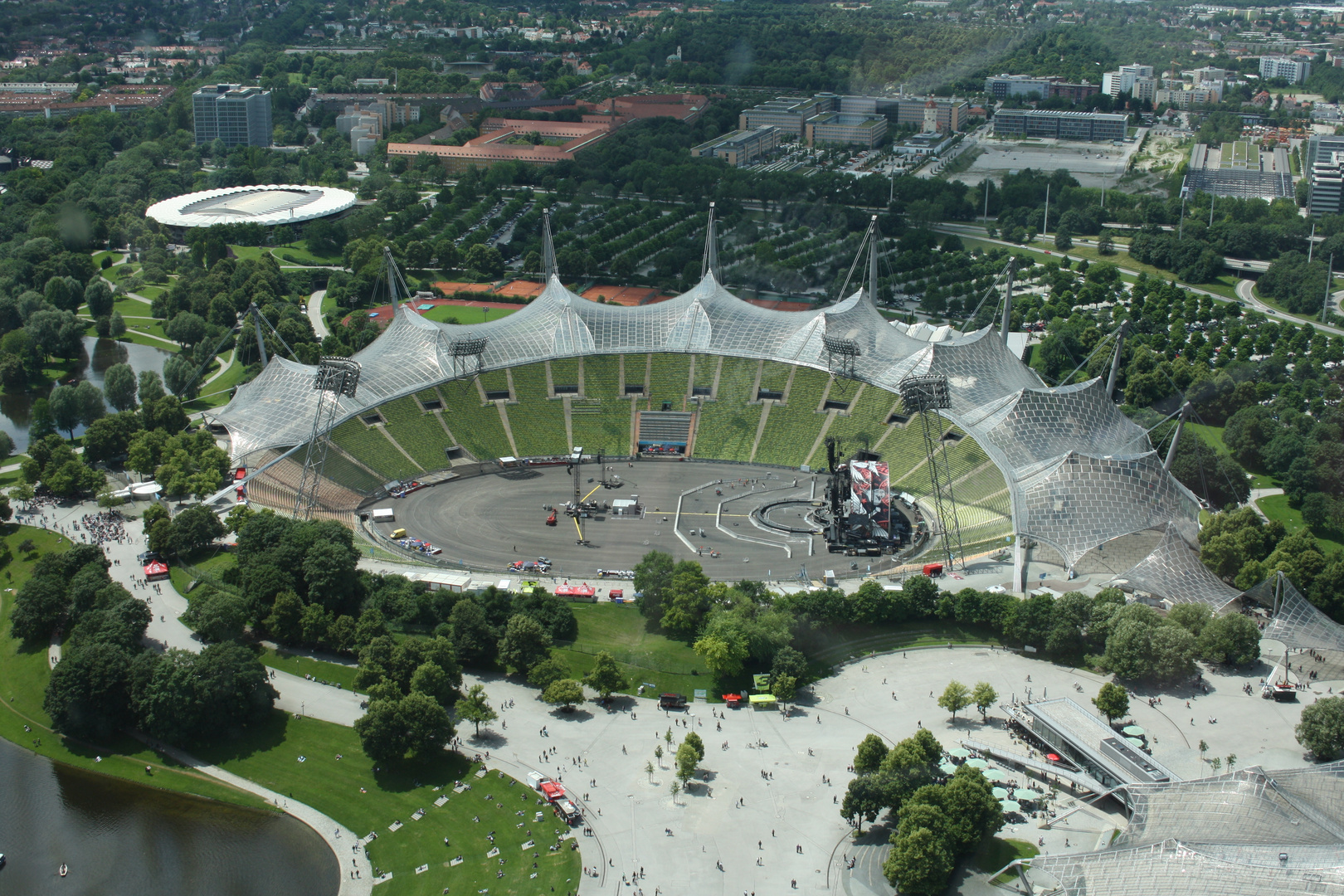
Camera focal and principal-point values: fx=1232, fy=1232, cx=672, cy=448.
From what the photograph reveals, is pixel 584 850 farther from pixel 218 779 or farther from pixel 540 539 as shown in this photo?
pixel 540 539

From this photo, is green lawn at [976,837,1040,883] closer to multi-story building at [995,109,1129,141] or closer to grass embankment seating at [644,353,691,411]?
grass embankment seating at [644,353,691,411]

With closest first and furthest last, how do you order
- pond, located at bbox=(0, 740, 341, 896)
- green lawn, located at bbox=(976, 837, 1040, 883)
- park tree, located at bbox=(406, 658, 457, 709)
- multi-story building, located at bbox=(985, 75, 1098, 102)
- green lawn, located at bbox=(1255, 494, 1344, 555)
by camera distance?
green lawn, located at bbox=(976, 837, 1040, 883)
pond, located at bbox=(0, 740, 341, 896)
park tree, located at bbox=(406, 658, 457, 709)
green lawn, located at bbox=(1255, 494, 1344, 555)
multi-story building, located at bbox=(985, 75, 1098, 102)

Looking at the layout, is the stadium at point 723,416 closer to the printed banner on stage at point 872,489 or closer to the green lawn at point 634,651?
the printed banner on stage at point 872,489

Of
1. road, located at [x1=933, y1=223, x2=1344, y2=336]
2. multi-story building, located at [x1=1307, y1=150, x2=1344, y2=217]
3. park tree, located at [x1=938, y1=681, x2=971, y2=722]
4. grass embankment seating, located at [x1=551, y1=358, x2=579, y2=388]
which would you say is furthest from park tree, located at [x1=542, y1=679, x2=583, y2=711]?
multi-story building, located at [x1=1307, y1=150, x2=1344, y2=217]

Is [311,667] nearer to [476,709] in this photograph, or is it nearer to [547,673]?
[476,709]

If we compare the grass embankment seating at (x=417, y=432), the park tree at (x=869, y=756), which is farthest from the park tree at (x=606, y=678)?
the grass embankment seating at (x=417, y=432)

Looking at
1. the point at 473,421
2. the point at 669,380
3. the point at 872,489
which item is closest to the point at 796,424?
the point at 669,380
